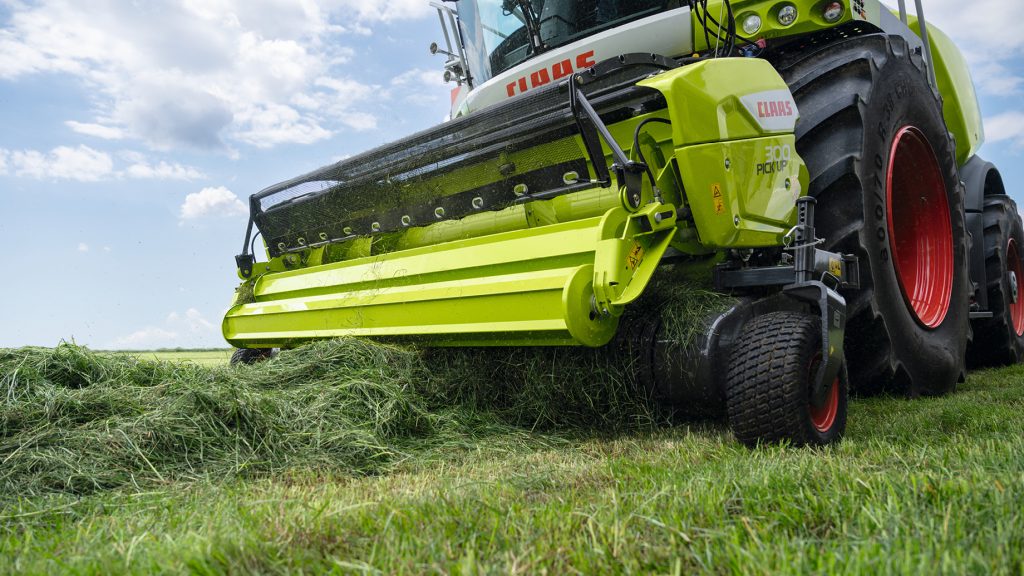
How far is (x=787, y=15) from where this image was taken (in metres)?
4.03

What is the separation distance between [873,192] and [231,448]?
3.10 metres

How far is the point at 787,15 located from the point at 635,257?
1.95 m

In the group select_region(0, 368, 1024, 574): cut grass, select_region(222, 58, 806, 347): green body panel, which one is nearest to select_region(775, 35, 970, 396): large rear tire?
select_region(222, 58, 806, 347): green body panel

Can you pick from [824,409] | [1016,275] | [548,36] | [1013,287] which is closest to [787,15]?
[548,36]

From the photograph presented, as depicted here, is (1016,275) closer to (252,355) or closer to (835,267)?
(835,267)

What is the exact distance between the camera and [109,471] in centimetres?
241

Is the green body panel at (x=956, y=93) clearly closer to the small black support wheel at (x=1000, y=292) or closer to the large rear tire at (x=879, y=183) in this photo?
the small black support wheel at (x=1000, y=292)

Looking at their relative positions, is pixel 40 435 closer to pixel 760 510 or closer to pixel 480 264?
pixel 480 264

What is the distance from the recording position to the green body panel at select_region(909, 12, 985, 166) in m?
5.83

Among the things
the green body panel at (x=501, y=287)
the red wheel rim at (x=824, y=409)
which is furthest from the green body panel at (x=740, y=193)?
the red wheel rim at (x=824, y=409)

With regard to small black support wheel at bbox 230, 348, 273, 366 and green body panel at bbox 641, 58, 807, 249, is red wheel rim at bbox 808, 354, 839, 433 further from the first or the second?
small black support wheel at bbox 230, 348, 273, 366

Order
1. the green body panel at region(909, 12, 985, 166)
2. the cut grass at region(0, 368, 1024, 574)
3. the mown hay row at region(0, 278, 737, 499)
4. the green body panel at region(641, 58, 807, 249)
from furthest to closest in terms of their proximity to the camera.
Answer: the green body panel at region(909, 12, 985, 166)
the green body panel at region(641, 58, 807, 249)
the mown hay row at region(0, 278, 737, 499)
the cut grass at region(0, 368, 1024, 574)

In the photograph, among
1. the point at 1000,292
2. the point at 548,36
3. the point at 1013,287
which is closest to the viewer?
the point at 548,36

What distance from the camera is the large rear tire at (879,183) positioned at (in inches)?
143
